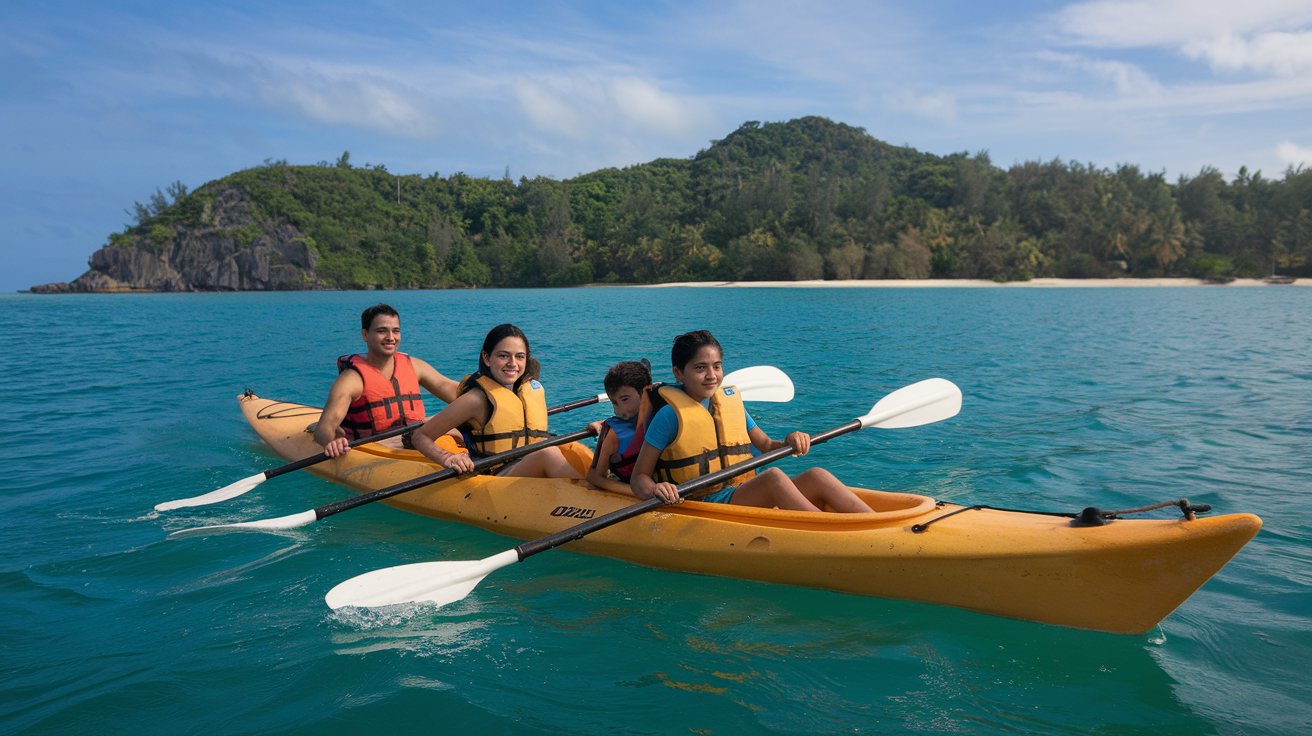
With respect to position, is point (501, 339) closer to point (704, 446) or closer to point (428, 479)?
point (428, 479)

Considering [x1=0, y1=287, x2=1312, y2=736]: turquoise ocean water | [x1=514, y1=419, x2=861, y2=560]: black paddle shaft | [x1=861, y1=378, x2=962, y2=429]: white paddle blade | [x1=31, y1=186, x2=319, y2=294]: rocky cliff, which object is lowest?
[x1=0, y1=287, x2=1312, y2=736]: turquoise ocean water

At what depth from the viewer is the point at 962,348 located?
1781cm

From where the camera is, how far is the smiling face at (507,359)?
5.33m

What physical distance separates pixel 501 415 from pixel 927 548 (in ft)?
9.49

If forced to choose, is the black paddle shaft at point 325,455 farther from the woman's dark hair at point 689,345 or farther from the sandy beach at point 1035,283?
the sandy beach at point 1035,283

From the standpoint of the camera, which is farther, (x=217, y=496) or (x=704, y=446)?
(x=217, y=496)

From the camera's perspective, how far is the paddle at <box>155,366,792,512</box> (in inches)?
226

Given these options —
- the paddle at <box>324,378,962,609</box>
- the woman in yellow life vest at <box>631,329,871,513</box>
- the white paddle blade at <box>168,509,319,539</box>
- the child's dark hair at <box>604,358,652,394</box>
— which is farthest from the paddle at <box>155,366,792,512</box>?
the paddle at <box>324,378,962,609</box>

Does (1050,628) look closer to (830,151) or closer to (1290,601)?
(1290,601)

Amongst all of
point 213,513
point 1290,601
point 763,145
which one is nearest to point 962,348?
point 1290,601

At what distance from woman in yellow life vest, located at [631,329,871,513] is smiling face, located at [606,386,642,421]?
0.33 m

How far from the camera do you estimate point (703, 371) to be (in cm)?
428

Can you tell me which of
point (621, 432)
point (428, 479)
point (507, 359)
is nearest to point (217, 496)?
point (428, 479)

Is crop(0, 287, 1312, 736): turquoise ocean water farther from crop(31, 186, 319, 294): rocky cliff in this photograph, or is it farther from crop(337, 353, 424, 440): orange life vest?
crop(31, 186, 319, 294): rocky cliff
